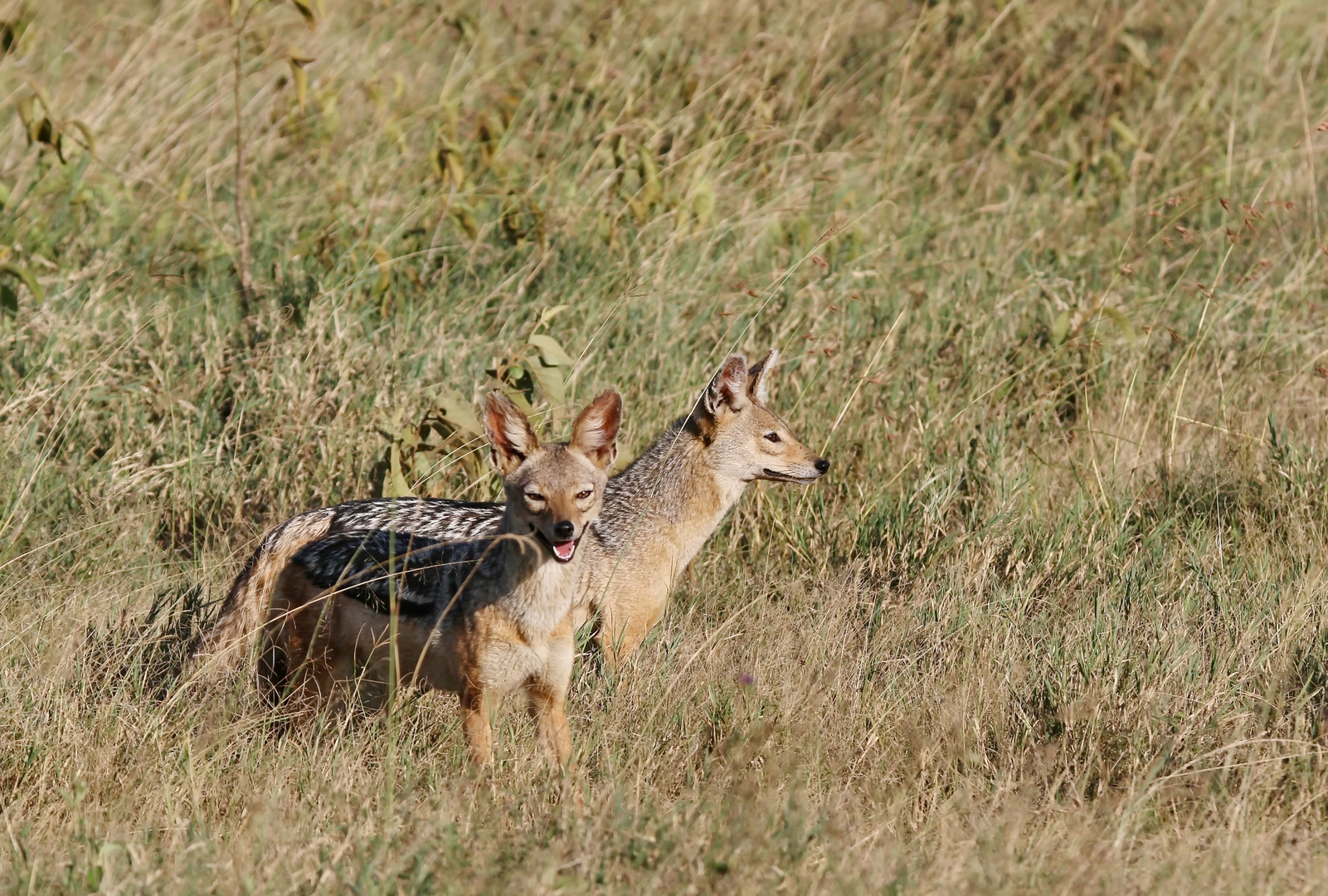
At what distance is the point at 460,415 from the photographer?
5996 millimetres

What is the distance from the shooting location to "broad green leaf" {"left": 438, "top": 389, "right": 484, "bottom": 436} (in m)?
5.95

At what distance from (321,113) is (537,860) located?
20.3ft

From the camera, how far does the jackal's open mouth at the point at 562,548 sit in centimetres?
494

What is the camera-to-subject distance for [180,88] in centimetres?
920

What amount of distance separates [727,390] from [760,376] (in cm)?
21

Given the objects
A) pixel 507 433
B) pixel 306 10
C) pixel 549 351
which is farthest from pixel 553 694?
pixel 306 10

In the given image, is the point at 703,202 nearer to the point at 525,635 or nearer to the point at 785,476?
the point at 785,476

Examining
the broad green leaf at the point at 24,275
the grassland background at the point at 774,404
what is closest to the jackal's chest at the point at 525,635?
the grassland background at the point at 774,404

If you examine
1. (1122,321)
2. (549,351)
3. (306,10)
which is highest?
(306,10)

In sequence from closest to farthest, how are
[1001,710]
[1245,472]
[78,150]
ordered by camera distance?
1. [1001,710]
2. [1245,472]
3. [78,150]

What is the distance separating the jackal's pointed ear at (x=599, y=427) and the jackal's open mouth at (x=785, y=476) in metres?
1.25

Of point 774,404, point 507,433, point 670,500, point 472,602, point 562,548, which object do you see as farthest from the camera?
point 774,404

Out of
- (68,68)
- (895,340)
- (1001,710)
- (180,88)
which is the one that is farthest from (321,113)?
(1001,710)

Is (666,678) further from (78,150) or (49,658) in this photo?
(78,150)
